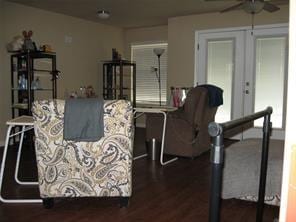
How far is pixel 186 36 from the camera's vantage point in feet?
19.6

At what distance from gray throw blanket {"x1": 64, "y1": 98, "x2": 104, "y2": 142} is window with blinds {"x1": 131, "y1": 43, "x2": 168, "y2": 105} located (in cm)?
459

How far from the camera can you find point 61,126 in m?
2.28

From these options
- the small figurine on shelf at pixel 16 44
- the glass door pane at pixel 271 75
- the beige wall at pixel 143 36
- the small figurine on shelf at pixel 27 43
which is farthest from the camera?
the beige wall at pixel 143 36

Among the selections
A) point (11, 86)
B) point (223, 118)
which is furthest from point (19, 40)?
point (223, 118)

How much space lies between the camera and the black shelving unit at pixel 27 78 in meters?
4.66

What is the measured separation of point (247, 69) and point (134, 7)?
89.5 inches

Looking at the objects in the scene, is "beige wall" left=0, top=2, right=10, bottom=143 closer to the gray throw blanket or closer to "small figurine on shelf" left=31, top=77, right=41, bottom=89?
"small figurine on shelf" left=31, top=77, right=41, bottom=89

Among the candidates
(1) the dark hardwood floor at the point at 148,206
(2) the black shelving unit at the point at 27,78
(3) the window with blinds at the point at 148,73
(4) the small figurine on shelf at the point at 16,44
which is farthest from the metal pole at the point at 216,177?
(3) the window with blinds at the point at 148,73

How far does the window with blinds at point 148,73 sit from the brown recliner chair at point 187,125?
255 cm

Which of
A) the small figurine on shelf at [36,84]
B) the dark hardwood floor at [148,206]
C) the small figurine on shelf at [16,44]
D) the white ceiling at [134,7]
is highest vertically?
the white ceiling at [134,7]

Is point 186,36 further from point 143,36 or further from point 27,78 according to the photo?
point 27,78

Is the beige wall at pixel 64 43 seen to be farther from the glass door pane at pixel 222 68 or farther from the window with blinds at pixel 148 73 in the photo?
the glass door pane at pixel 222 68

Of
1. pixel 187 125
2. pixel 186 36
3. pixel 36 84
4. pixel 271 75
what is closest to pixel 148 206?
pixel 187 125

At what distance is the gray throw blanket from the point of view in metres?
2.26
